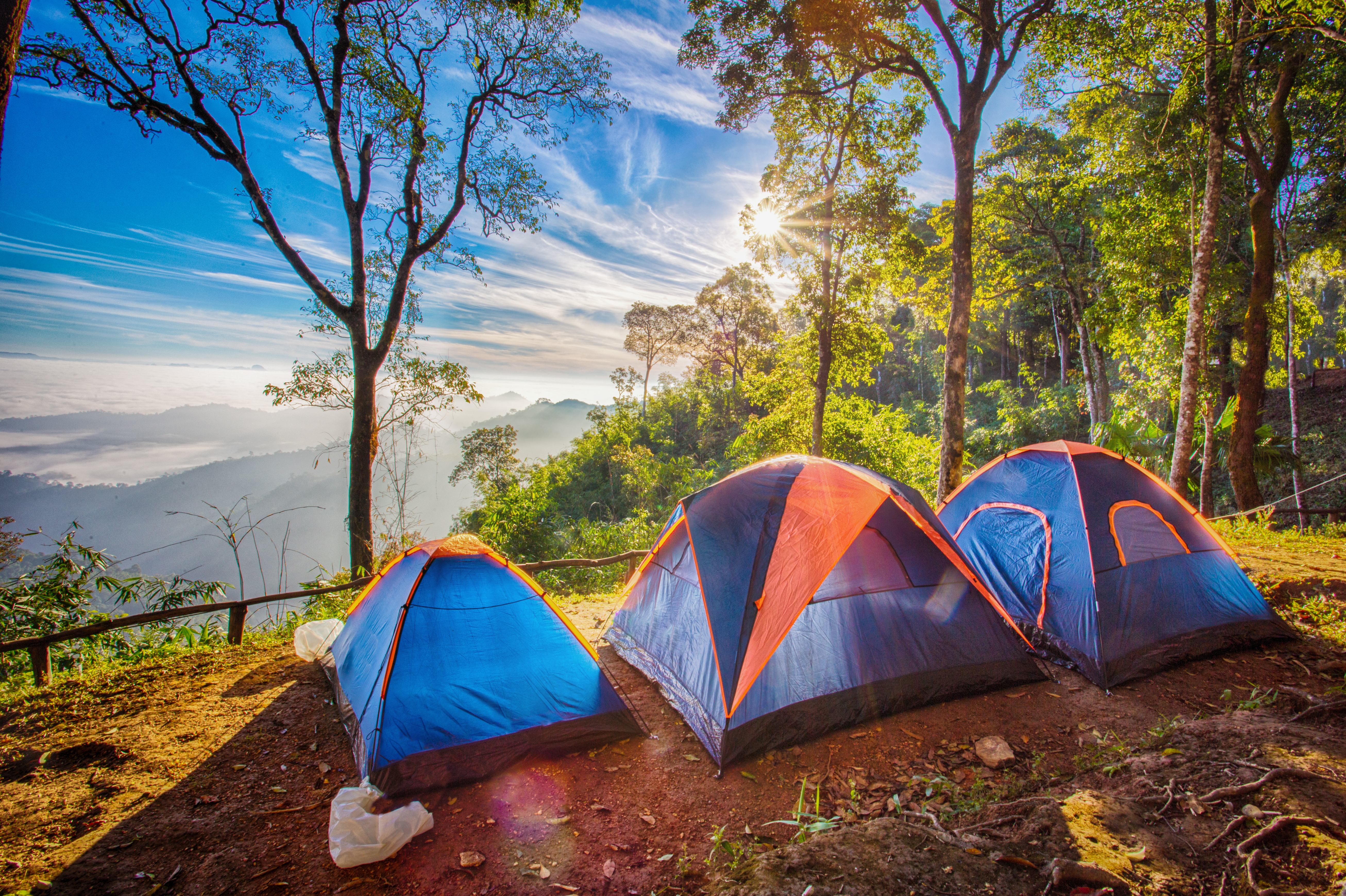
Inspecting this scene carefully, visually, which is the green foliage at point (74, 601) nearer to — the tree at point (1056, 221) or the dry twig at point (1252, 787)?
the dry twig at point (1252, 787)

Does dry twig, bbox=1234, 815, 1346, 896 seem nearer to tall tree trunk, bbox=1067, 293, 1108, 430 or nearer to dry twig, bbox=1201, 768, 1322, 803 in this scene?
dry twig, bbox=1201, 768, 1322, 803

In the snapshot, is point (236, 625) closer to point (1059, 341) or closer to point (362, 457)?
point (362, 457)

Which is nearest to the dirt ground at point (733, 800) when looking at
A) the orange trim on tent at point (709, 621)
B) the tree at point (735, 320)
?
the orange trim on tent at point (709, 621)

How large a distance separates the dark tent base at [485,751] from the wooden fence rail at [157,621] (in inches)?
77.6

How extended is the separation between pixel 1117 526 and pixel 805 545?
3036 millimetres

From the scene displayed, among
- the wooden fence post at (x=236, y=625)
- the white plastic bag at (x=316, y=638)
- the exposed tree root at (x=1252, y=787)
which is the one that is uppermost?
the exposed tree root at (x=1252, y=787)

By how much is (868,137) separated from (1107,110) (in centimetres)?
547

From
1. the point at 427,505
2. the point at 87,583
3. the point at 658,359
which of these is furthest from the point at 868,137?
the point at 427,505

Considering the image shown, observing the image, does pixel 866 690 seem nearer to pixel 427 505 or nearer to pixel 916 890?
pixel 916 890

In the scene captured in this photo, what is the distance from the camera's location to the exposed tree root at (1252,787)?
2482 millimetres

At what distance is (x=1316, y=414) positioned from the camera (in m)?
17.2

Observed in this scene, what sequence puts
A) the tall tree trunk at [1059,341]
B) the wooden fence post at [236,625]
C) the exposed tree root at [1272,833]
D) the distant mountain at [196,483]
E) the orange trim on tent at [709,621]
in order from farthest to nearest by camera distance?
1. the distant mountain at [196,483]
2. the tall tree trunk at [1059,341]
3. the wooden fence post at [236,625]
4. the orange trim on tent at [709,621]
5. the exposed tree root at [1272,833]

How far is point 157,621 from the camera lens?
5.51m

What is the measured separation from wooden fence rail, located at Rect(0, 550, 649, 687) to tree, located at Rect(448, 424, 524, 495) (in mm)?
19338
